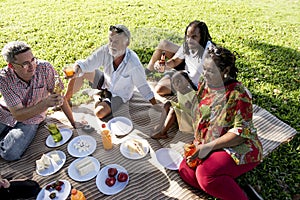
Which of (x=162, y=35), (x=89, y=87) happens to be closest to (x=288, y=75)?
(x=162, y=35)

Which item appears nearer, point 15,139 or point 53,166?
point 53,166

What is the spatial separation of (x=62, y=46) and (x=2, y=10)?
2.83 metres

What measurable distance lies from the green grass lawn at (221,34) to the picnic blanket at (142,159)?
25 centimetres

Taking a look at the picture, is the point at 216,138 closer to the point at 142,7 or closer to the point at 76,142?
the point at 76,142

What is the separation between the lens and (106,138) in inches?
121

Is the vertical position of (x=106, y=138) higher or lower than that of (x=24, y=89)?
lower

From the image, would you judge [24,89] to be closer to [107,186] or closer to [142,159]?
[107,186]

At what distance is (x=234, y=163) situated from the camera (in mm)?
2502

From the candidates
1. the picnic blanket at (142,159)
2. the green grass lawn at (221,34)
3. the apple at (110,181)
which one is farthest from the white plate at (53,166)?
the green grass lawn at (221,34)

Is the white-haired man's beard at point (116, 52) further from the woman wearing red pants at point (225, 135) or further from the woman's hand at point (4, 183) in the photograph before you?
the woman's hand at point (4, 183)

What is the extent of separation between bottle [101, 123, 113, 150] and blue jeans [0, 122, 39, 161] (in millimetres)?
886

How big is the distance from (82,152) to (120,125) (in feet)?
1.99

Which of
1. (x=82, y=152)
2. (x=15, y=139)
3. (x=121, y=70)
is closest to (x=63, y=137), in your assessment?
(x=82, y=152)

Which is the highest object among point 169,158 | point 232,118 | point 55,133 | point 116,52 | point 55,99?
point 116,52
